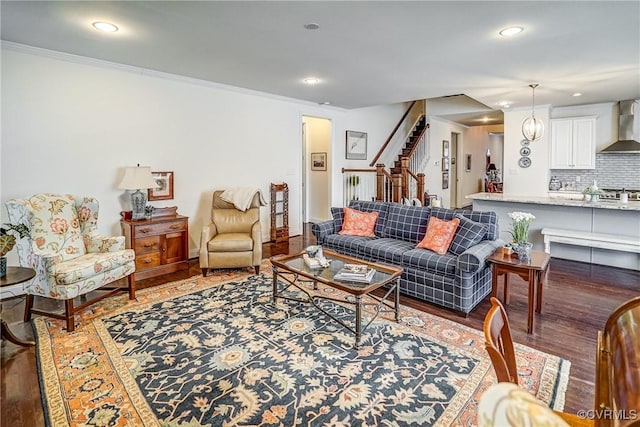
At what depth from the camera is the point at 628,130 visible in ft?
20.4

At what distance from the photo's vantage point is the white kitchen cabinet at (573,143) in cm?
653

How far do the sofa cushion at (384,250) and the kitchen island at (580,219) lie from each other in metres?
2.35

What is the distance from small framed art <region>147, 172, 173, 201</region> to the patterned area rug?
1721 millimetres

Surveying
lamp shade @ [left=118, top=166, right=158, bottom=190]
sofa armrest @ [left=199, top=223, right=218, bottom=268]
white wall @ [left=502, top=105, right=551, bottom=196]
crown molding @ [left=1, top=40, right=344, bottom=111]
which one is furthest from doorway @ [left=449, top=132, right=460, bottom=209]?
lamp shade @ [left=118, top=166, right=158, bottom=190]

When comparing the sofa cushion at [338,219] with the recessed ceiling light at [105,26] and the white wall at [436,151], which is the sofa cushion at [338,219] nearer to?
the recessed ceiling light at [105,26]

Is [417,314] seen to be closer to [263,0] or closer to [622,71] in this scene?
[263,0]

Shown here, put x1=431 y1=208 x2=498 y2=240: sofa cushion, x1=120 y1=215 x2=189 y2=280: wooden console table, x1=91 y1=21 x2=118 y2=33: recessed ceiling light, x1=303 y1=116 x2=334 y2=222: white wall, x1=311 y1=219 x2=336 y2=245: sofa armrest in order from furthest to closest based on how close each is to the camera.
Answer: x1=303 y1=116 x2=334 y2=222: white wall
x1=311 y1=219 x2=336 y2=245: sofa armrest
x1=120 y1=215 x2=189 y2=280: wooden console table
x1=431 y1=208 x2=498 y2=240: sofa cushion
x1=91 y1=21 x2=118 y2=33: recessed ceiling light

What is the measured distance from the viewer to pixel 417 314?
321 cm

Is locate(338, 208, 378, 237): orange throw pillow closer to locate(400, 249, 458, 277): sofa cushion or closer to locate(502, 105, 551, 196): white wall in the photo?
locate(400, 249, 458, 277): sofa cushion

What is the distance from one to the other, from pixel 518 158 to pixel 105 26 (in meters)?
7.00

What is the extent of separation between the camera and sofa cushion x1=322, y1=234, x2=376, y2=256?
414cm

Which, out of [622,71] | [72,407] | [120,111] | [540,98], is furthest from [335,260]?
[540,98]

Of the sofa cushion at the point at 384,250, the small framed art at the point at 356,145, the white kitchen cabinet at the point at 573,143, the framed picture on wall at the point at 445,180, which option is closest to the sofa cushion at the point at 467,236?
the sofa cushion at the point at 384,250

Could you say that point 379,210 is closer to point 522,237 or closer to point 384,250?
point 384,250
